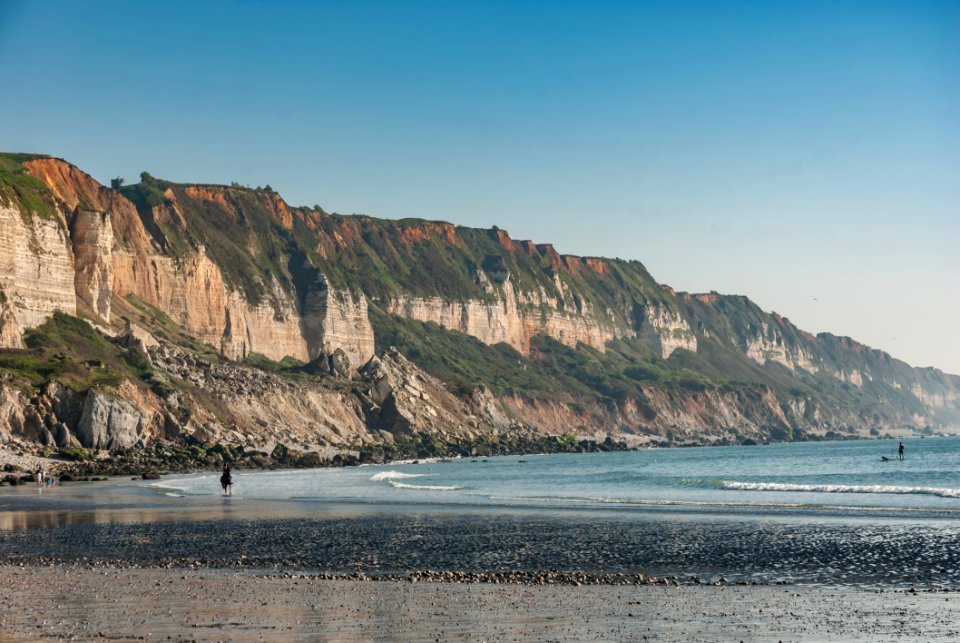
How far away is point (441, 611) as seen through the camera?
1806 cm

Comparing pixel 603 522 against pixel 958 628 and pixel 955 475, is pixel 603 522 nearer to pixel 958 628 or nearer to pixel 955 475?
pixel 958 628

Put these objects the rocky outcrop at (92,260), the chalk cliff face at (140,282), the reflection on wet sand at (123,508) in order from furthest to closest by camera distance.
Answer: the rocky outcrop at (92,260) → the chalk cliff face at (140,282) → the reflection on wet sand at (123,508)

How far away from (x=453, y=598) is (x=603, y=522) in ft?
54.6

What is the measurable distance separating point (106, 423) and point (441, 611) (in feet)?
256

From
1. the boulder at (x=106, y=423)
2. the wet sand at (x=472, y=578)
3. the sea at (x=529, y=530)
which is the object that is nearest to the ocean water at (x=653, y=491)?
the sea at (x=529, y=530)

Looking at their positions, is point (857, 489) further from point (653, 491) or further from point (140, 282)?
point (140, 282)

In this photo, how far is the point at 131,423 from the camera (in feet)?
304

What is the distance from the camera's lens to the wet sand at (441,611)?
52.3 ft

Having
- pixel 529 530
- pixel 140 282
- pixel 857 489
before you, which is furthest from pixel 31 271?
pixel 529 530

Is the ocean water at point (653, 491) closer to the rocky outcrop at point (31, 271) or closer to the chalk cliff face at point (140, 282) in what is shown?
the rocky outcrop at point (31, 271)

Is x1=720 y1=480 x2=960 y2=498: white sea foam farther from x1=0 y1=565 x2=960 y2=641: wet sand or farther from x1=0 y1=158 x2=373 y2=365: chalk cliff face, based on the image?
x1=0 y1=158 x2=373 y2=365: chalk cliff face

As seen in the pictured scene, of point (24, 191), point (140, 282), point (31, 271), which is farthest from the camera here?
point (140, 282)

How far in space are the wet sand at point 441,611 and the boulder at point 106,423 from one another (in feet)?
228

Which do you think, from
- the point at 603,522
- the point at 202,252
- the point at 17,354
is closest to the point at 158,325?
the point at 202,252
